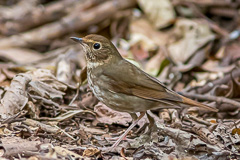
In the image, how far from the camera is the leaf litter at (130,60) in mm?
4555

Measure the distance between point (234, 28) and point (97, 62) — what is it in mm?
4853

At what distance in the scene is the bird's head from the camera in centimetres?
503

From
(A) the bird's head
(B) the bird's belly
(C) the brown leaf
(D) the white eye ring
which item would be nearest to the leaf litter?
(C) the brown leaf

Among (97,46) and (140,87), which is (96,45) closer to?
(97,46)

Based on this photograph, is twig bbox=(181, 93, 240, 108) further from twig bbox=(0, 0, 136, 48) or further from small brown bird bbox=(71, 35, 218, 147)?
twig bbox=(0, 0, 136, 48)

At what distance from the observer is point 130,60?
6156mm

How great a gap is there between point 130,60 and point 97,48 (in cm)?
119

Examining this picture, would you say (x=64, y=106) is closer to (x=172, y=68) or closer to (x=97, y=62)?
(x=97, y=62)

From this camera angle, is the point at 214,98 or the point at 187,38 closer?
the point at 214,98

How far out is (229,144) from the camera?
4.70m

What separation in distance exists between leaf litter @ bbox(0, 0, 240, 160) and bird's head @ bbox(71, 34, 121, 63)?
2.34 feet

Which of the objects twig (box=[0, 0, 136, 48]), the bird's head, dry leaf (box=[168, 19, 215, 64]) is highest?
the bird's head

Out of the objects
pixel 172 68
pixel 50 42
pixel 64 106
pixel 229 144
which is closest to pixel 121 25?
pixel 50 42

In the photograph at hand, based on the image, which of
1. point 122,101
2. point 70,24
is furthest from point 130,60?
point 70,24
